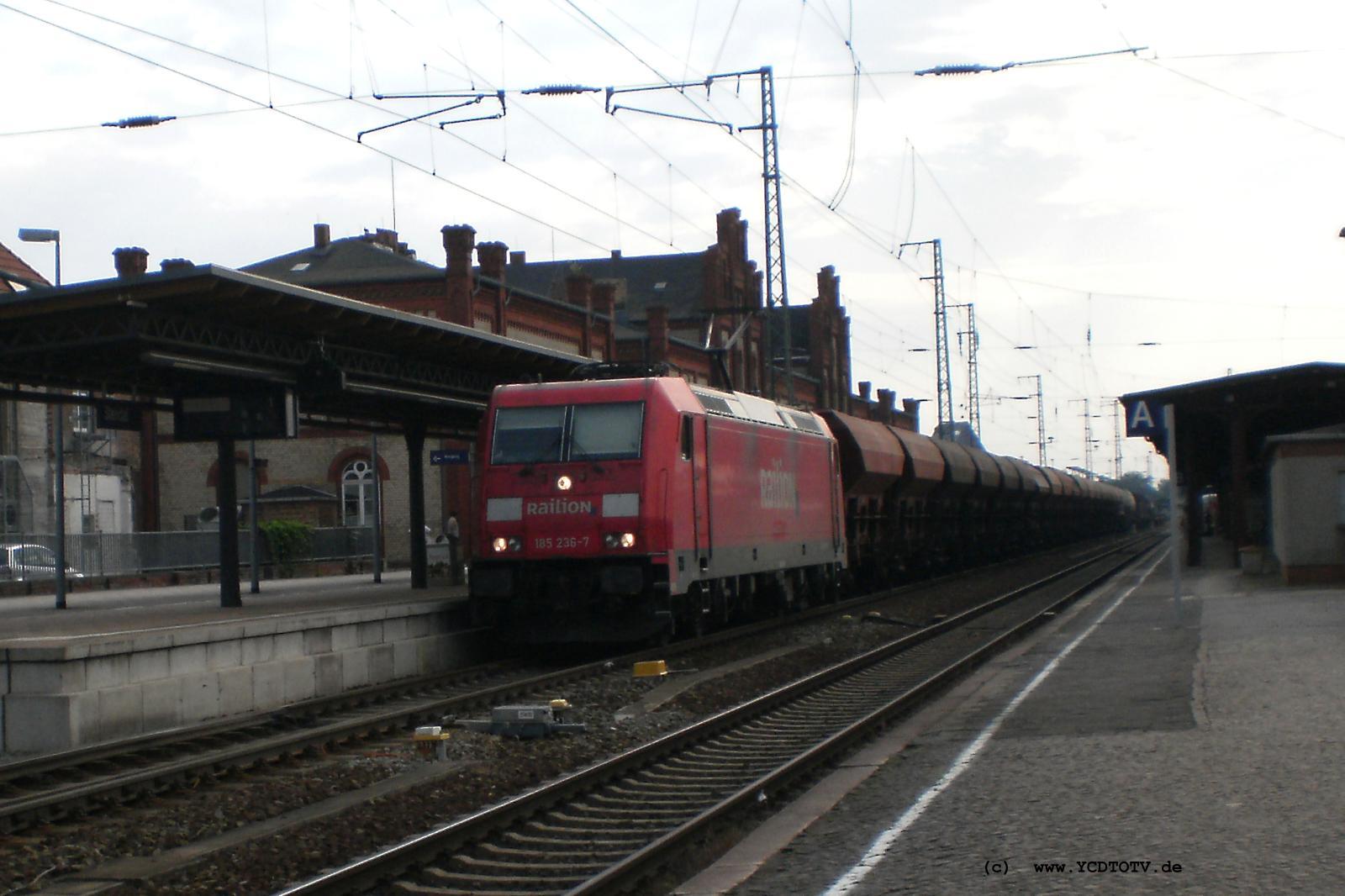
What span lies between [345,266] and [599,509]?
35.9m

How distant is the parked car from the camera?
99.5ft

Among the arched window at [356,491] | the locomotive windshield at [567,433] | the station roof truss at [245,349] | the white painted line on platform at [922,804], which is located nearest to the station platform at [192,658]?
the locomotive windshield at [567,433]

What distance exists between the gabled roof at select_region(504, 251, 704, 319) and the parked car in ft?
133

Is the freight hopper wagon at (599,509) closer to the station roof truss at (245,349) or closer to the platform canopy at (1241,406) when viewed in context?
the station roof truss at (245,349)

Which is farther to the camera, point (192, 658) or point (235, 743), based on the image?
point (192, 658)

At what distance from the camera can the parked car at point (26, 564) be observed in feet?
99.5

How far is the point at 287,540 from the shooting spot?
3834 centimetres

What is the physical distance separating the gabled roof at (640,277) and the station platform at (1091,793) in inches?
2264

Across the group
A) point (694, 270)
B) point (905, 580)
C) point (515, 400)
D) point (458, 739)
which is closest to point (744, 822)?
point (458, 739)

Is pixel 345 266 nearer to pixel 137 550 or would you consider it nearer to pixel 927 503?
pixel 137 550

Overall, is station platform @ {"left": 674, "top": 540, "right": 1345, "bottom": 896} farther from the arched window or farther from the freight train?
the arched window

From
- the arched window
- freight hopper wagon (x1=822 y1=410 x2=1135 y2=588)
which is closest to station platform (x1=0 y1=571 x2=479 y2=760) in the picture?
freight hopper wagon (x1=822 y1=410 x2=1135 y2=588)

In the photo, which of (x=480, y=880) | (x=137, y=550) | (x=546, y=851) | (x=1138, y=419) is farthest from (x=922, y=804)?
(x=137, y=550)

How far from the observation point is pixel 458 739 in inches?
462
